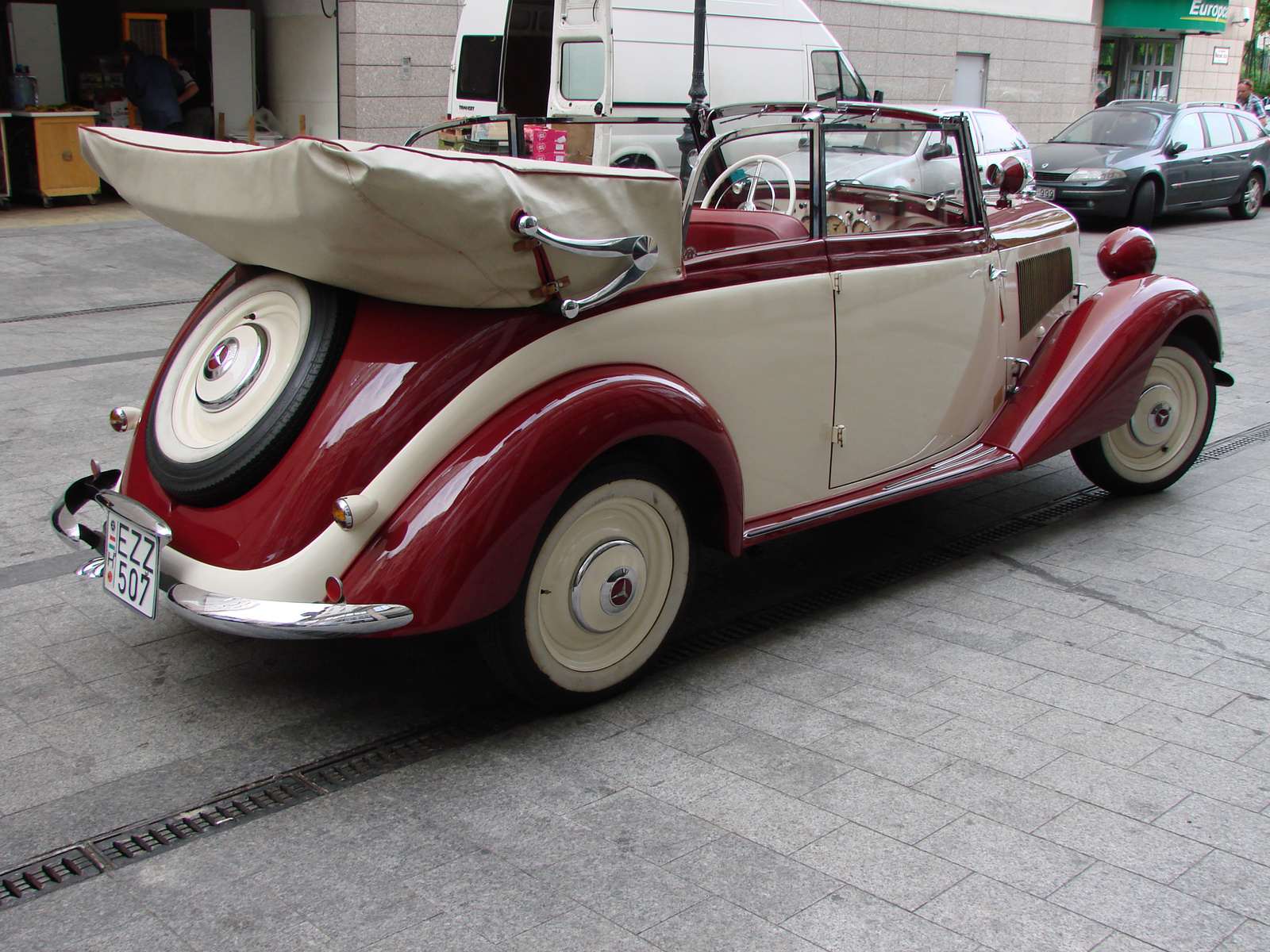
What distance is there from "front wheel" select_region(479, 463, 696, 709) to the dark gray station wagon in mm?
12209

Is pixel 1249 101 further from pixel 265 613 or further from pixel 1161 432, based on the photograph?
pixel 265 613

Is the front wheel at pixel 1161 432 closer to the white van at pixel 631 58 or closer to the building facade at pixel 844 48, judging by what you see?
the white van at pixel 631 58

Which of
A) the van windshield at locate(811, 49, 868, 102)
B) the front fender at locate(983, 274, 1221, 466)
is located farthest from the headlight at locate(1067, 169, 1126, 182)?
the front fender at locate(983, 274, 1221, 466)

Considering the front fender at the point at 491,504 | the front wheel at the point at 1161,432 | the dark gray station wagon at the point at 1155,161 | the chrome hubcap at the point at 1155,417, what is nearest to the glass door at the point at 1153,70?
the dark gray station wagon at the point at 1155,161

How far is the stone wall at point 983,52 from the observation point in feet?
66.4

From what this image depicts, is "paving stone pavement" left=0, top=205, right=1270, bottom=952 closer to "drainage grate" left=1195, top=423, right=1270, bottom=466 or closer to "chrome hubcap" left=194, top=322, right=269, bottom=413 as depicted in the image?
"chrome hubcap" left=194, top=322, right=269, bottom=413

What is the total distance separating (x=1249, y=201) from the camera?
1709cm

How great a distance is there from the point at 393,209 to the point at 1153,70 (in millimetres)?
29136

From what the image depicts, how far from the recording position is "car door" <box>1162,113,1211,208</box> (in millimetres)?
15406

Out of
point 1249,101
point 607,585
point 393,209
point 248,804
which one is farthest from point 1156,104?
point 248,804

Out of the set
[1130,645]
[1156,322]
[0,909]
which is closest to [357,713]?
[0,909]

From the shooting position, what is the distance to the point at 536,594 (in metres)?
3.17

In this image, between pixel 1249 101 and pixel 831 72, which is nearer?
pixel 831 72

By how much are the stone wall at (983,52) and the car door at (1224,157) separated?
13.1 ft
